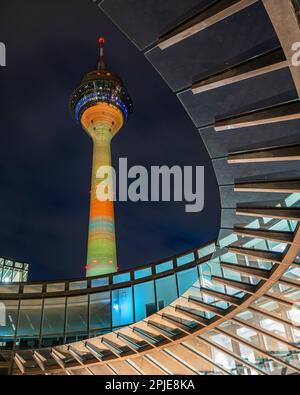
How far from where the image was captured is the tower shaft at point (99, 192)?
149 feet

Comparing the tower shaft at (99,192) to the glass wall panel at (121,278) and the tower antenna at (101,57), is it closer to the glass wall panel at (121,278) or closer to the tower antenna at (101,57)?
the tower antenna at (101,57)

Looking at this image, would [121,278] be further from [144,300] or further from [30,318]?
[30,318]

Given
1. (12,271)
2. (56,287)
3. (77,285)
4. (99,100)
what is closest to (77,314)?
(77,285)

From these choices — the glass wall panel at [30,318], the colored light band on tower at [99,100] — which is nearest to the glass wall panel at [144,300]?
the glass wall panel at [30,318]

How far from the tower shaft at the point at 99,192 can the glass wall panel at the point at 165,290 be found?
23.5 metres

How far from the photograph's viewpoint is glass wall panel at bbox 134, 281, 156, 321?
70.4ft

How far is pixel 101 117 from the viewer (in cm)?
5903

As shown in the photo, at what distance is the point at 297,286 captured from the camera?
31.9 feet

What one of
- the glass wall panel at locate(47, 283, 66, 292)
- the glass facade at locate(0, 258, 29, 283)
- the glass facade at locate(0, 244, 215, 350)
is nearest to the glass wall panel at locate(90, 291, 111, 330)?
the glass facade at locate(0, 244, 215, 350)

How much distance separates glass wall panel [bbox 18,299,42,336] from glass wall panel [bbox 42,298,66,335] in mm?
370

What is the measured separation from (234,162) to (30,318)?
21.1m

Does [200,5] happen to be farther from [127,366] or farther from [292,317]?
[127,366]

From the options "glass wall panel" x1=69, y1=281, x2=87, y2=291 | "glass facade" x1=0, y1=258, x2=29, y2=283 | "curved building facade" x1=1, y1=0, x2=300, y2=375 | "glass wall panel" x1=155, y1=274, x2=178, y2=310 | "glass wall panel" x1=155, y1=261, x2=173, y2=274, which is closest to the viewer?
"curved building facade" x1=1, y1=0, x2=300, y2=375

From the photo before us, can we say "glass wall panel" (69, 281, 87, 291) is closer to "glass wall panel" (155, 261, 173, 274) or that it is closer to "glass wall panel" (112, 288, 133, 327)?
"glass wall panel" (112, 288, 133, 327)
